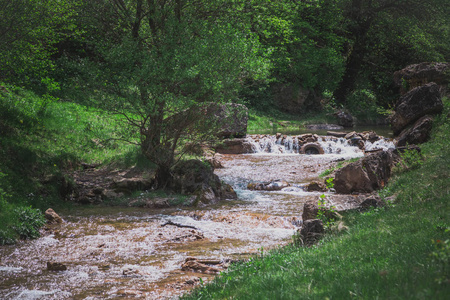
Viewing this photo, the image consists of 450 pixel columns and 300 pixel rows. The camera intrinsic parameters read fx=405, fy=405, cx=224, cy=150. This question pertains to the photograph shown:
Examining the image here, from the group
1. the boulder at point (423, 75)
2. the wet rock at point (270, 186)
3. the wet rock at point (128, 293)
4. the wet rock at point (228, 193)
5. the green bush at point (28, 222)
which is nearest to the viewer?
the wet rock at point (128, 293)

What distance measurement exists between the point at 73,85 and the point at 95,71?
110 centimetres

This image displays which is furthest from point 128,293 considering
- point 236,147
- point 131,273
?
point 236,147

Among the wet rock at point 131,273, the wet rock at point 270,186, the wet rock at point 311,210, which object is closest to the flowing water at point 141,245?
the wet rock at point 131,273

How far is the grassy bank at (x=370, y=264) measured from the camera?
11.9 feet

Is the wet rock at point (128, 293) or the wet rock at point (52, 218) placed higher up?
the wet rock at point (128, 293)

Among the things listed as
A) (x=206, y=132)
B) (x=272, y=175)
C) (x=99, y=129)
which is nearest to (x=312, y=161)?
(x=272, y=175)

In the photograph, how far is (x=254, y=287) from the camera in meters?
4.56

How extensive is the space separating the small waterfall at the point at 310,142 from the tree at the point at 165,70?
9669mm

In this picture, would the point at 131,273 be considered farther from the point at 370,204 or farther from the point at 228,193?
the point at 228,193

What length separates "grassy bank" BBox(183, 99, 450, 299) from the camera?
3621 millimetres

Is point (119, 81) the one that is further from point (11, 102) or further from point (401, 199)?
point (401, 199)

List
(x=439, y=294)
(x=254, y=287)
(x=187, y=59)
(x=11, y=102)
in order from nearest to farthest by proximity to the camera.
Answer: (x=439, y=294) < (x=254, y=287) < (x=187, y=59) < (x=11, y=102)

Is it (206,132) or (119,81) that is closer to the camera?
(119,81)

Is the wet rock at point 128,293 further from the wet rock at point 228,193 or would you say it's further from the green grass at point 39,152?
the wet rock at point 228,193
